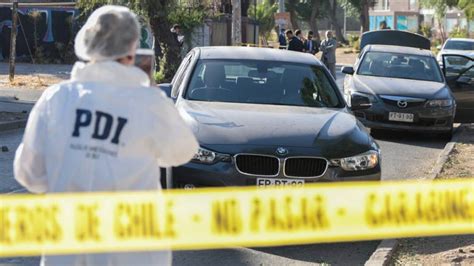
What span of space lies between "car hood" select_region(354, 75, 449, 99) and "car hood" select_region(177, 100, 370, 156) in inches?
236

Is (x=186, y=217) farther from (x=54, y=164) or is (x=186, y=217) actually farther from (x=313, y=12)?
(x=313, y=12)

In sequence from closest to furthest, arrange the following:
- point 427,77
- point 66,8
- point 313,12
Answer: point 427,77
point 66,8
point 313,12

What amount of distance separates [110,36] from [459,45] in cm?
2872

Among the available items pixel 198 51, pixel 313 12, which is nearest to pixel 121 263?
pixel 198 51

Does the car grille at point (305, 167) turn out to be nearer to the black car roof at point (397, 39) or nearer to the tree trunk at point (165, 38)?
the black car roof at point (397, 39)

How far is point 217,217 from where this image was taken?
3.66 m

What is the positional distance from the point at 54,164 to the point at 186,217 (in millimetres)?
664

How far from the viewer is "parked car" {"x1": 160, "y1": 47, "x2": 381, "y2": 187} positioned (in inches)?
258

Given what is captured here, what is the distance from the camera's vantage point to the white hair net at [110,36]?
10.3 feet

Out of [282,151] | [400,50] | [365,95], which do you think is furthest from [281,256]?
[400,50]

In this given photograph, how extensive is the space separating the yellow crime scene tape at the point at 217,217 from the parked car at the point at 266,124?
6.61 feet

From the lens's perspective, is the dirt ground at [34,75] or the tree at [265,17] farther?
the tree at [265,17]

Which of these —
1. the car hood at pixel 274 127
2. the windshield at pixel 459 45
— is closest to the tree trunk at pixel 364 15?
the windshield at pixel 459 45

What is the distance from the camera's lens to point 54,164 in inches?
125
